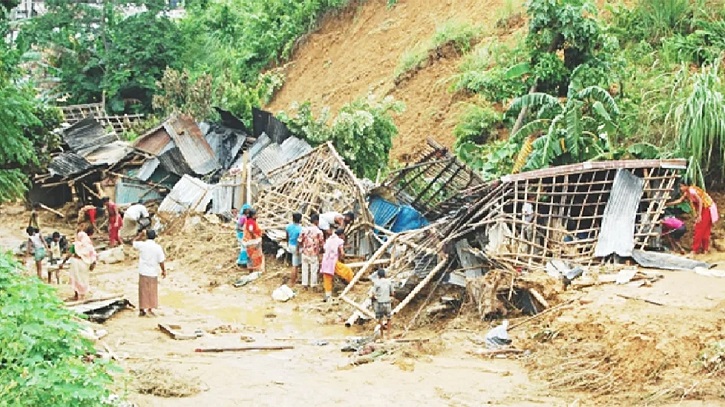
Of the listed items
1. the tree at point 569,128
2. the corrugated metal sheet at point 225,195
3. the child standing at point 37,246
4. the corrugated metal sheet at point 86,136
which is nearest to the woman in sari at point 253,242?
the corrugated metal sheet at point 225,195

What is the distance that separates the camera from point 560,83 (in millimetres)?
18281

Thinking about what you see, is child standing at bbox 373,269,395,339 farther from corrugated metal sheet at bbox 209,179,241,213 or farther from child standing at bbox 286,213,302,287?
corrugated metal sheet at bbox 209,179,241,213

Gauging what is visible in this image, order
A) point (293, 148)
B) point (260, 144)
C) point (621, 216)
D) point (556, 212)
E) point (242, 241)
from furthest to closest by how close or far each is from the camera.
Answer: point (260, 144) < point (293, 148) < point (242, 241) < point (556, 212) < point (621, 216)

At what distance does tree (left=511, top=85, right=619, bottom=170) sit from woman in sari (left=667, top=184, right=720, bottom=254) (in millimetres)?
1873

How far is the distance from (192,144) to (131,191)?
6.17ft

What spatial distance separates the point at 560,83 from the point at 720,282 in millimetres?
6486

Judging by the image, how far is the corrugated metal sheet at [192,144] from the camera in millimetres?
22406

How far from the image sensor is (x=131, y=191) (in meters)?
21.9

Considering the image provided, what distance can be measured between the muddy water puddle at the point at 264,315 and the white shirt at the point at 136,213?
13.3ft

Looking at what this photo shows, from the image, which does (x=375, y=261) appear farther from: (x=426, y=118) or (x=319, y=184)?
(x=426, y=118)

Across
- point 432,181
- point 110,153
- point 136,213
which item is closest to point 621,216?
point 432,181

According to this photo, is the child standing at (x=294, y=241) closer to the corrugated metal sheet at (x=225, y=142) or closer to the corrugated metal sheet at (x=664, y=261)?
the corrugated metal sheet at (x=664, y=261)

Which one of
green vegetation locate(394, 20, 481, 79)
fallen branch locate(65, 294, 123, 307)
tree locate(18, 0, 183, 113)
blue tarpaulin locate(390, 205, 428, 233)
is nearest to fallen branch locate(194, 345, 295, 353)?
fallen branch locate(65, 294, 123, 307)

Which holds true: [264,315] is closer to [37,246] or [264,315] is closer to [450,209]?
[450,209]
